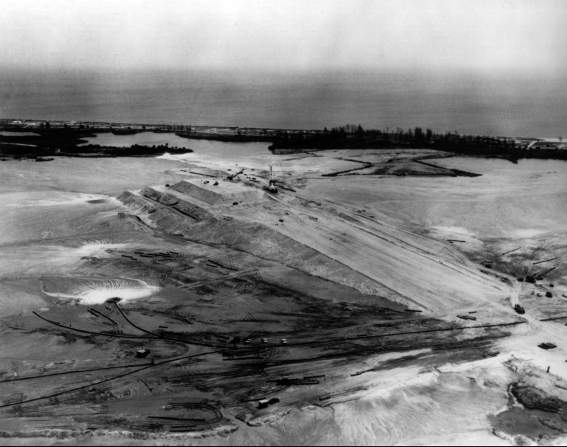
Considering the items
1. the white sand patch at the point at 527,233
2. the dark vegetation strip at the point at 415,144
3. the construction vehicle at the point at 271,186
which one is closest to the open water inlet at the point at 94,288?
the construction vehicle at the point at 271,186

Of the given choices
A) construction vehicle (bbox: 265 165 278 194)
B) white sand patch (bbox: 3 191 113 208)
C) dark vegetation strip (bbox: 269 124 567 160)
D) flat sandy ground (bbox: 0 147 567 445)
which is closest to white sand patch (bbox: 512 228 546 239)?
flat sandy ground (bbox: 0 147 567 445)

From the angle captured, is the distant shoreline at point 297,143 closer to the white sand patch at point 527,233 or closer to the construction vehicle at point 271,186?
the construction vehicle at point 271,186

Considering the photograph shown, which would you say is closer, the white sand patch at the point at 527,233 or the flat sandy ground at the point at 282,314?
the flat sandy ground at the point at 282,314

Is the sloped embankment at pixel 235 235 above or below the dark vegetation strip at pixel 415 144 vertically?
below

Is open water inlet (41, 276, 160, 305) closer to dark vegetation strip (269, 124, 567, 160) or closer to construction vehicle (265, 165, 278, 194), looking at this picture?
construction vehicle (265, 165, 278, 194)

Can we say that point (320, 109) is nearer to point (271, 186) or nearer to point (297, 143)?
point (297, 143)

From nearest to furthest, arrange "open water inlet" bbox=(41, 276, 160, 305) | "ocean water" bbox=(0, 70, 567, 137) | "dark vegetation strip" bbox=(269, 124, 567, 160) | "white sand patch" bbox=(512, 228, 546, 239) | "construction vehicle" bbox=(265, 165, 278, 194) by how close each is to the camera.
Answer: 1. "open water inlet" bbox=(41, 276, 160, 305)
2. "white sand patch" bbox=(512, 228, 546, 239)
3. "construction vehicle" bbox=(265, 165, 278, 194)
4. "dark vegetation strip" bbox=(269, 124, 567, 160)
5. "ocean water" bbox=(0, 70, 567, 137)

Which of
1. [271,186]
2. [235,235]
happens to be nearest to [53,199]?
Answer: [271,186]
